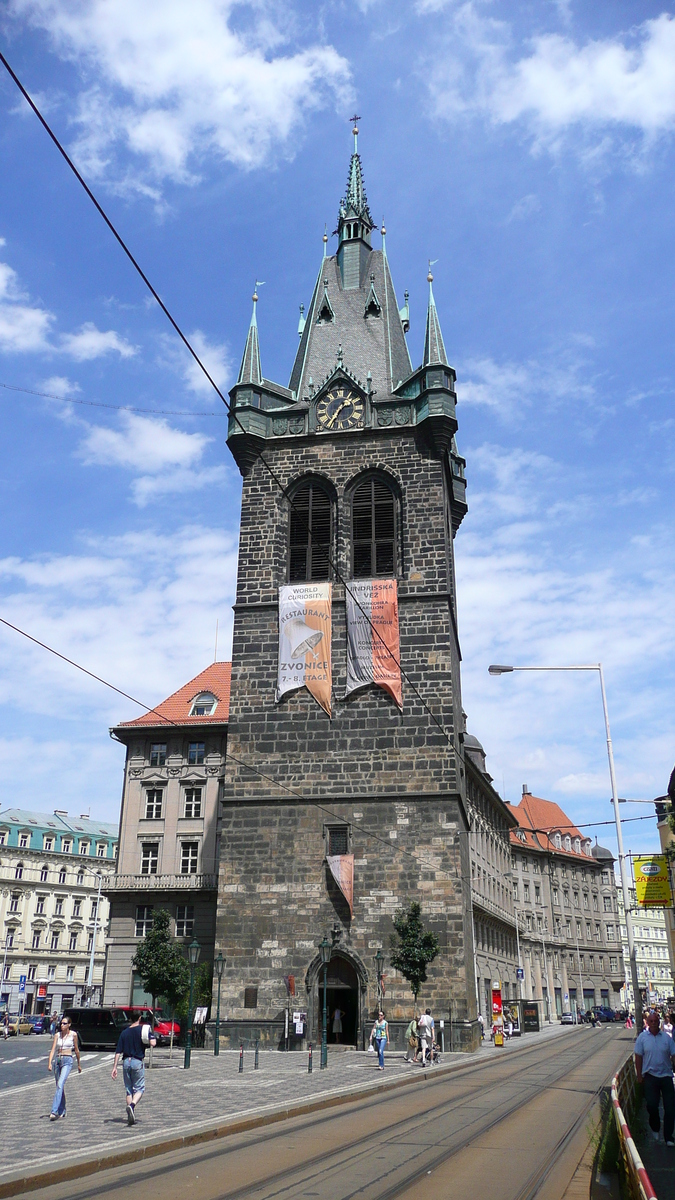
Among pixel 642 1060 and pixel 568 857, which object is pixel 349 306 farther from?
pixel 568 857

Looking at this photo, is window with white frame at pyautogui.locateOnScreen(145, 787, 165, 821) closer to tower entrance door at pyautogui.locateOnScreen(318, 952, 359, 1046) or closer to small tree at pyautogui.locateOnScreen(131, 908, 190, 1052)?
small tree at pyautogui.locateOnScreen(131, 908, 190, 1052)

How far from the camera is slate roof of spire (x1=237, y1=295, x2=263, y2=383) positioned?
40.7 meters

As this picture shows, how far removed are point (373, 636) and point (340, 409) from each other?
9812 millimetres

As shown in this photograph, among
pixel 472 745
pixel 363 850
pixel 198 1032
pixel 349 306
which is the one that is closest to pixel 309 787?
pixel 363 850

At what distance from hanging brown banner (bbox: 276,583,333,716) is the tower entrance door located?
8460 mm

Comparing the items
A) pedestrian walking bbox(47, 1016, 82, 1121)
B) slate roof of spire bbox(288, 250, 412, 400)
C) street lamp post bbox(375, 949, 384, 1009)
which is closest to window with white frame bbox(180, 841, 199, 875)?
street lamp post bbox(375, 949, 384, 1009)

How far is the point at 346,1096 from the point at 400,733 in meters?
16.7

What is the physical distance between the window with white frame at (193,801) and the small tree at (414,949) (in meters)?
17.9

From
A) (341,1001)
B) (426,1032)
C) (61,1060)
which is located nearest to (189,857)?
(341,1001)

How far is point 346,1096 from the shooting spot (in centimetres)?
1786

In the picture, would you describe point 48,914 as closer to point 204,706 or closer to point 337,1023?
point 204,706

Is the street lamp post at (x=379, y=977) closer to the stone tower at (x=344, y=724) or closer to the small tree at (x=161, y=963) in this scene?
the stone tower at (x=344, y=724)

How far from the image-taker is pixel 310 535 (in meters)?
37.7

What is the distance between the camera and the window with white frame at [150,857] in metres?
45.6
